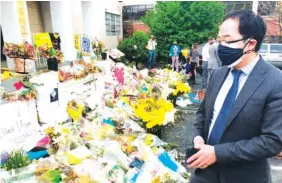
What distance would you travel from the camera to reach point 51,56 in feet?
15.5

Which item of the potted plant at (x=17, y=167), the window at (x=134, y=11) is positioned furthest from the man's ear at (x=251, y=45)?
the window at (x=134, y=11)

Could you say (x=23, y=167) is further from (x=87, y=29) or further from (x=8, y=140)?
(x=87, y=29)

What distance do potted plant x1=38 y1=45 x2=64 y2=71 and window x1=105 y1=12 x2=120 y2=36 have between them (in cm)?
1012

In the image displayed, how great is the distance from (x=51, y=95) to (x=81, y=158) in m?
1.47

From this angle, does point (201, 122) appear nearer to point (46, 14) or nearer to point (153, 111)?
point (153, 111)

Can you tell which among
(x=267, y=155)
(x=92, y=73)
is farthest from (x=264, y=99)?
(x=92, y=73)

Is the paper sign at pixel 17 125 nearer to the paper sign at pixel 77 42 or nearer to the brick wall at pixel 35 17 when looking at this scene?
the paper sign at pixel 77 42

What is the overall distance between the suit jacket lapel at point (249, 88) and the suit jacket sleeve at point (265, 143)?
0.31 feet

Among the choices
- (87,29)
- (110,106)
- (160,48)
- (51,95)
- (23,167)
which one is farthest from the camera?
(160,48)

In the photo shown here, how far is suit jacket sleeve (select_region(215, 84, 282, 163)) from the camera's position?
1.36m

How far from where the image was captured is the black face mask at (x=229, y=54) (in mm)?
1537

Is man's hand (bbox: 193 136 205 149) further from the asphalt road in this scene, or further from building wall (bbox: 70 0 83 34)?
building wall (bbox: 70 0 83 34)

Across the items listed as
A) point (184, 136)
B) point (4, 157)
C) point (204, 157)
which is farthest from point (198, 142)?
point (184, 136)

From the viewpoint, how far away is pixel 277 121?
136cm
